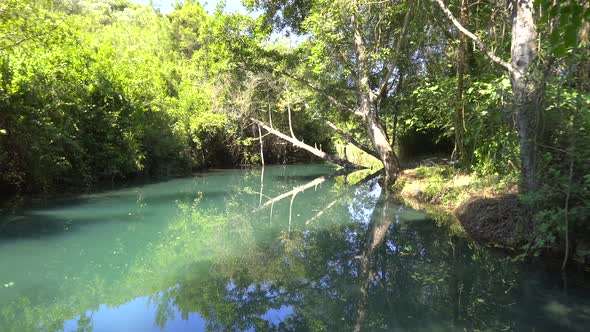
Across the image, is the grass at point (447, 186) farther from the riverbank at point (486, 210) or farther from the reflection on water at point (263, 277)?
the reflection on water at point (263, 277)

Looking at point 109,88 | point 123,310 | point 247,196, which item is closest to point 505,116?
point 123,310

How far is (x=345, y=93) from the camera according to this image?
17.1m

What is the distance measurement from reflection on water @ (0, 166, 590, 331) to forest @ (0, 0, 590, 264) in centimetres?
114

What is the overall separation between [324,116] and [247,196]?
6.70 m

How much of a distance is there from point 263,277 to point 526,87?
475 centimetres

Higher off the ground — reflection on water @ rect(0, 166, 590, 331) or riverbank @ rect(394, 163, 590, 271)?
riverbank @ rect(394, 163, 590, 271)

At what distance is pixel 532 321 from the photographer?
169 inches

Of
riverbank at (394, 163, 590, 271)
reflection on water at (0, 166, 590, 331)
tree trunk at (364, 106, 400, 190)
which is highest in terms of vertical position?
tree trunk at (364, 106, 400, 190)

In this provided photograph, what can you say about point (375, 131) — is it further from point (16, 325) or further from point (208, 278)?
point (16, 325)

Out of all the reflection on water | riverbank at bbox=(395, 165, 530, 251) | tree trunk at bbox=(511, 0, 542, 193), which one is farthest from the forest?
the reflection on water

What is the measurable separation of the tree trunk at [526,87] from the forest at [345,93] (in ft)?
0.07

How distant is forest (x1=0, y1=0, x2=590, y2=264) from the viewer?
5.68m

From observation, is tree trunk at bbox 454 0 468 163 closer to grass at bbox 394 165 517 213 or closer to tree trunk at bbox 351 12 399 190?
grass at bbox 394 165 517 213

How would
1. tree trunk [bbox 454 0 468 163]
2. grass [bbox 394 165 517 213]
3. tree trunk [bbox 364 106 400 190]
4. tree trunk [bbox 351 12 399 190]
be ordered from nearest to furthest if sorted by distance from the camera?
grass [bbox 394 165 517 213]
tree trunk [bbox 454 0 468 163]
tree trunk [bbox 351 12 399 190]
tree trunk [bbox 364 106 400 190]
